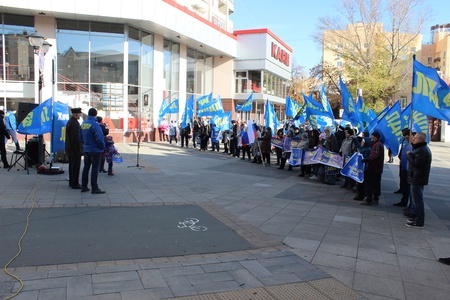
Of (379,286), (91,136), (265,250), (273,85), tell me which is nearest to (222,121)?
(91,136)

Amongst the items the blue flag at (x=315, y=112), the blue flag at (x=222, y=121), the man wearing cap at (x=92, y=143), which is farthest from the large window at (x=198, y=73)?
the man wearing cap at (x=92, y=143)

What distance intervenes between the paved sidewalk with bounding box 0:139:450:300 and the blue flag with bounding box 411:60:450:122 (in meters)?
2.20

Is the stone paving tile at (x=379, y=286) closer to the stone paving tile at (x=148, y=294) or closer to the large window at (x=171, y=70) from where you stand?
the stone paving tile at (x=148, y=294)

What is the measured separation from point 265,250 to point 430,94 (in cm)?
433

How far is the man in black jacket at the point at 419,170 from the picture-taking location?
6738 mm

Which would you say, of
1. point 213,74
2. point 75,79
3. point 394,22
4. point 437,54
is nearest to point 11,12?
point 75,79

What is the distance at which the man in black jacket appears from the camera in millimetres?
6738

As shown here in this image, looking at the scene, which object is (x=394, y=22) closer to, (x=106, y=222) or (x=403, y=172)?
(x=403, y=172)

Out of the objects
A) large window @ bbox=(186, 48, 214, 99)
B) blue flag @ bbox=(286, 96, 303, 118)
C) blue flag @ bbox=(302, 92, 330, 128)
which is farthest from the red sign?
blue flag @ bbox=(302, 92, 330, 128)

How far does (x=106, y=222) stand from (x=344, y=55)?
119 ft

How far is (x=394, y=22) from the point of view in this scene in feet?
118

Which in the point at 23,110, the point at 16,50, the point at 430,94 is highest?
the point at 16,50

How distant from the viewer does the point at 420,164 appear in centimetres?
671

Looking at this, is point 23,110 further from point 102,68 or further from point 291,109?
point 102,68
